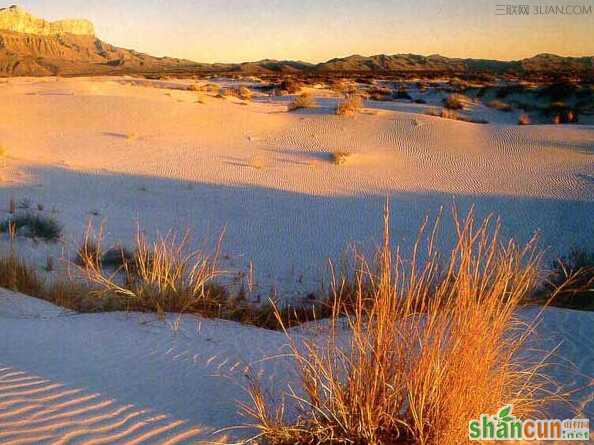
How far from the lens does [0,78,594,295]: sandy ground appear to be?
10812 millimetres

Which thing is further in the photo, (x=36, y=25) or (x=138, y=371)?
(x=36, y=25)

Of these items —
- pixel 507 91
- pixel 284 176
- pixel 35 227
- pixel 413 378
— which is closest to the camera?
pixel 413 378

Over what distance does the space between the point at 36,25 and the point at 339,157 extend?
151 metres

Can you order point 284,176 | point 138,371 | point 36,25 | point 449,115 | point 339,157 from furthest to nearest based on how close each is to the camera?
1. point 36,25
2. point 449,115
3. point 339,157
4. point 284,176
5. point 138,371

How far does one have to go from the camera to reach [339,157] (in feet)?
52.1

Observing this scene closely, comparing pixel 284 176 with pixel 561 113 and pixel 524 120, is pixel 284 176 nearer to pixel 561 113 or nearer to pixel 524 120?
pixel 524 120

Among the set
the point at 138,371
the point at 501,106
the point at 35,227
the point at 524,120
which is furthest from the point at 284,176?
the point at 501,106

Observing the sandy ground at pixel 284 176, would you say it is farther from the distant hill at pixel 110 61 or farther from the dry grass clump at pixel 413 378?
the distant hill at pixel 110 61

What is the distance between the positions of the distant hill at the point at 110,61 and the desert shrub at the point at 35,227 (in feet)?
204

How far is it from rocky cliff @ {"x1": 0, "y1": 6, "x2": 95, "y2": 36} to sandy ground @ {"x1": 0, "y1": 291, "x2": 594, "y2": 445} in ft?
460

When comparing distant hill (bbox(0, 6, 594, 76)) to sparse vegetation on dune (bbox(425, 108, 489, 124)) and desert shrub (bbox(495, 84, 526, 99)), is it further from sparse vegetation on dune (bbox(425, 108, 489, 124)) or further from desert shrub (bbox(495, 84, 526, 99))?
sparse vegetation on dune (bbox(425, 108, 489, 124))

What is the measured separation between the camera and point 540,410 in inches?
148

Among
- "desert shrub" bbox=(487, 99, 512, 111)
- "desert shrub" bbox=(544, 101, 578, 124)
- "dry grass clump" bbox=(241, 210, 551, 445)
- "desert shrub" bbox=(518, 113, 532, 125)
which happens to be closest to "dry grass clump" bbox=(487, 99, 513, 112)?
"desert shrub" bbox=(487, 99, 512, 111)

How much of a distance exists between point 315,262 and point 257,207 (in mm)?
3236
